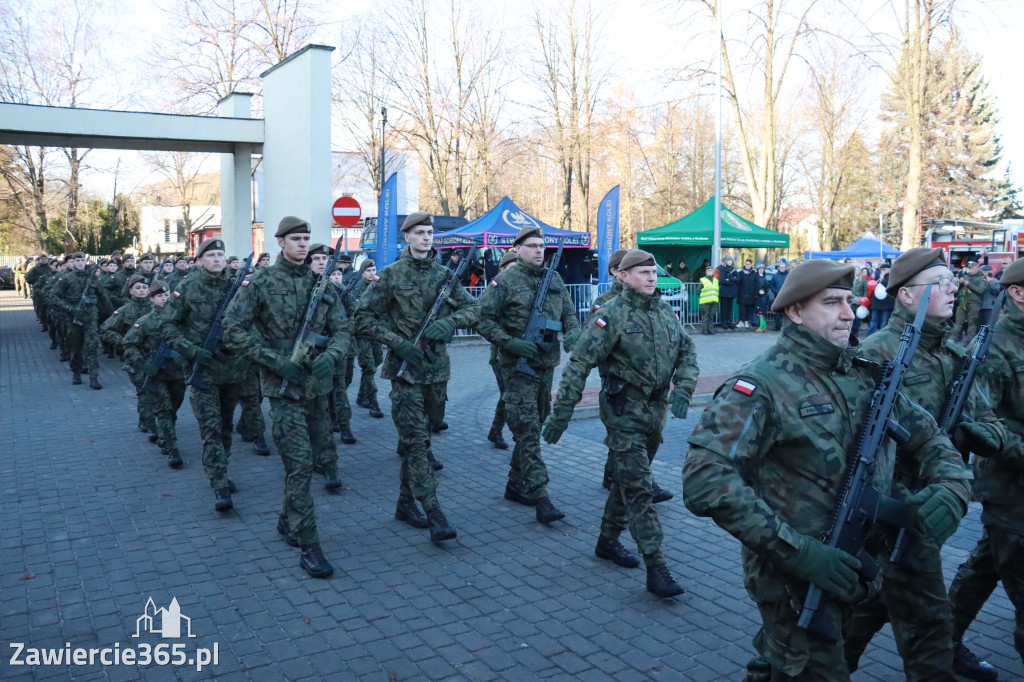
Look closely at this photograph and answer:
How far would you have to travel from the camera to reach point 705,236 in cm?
2425

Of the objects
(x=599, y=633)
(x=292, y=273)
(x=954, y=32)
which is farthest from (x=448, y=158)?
(x=599, y=633)

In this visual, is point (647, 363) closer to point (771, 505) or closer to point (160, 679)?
point (771, 505)

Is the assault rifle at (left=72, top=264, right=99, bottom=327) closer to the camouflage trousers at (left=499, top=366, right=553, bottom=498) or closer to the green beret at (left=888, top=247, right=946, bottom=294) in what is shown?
the camouflage trousers at (left=499, top=366, right=553, bottom=498)

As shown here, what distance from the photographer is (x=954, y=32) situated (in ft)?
82.7

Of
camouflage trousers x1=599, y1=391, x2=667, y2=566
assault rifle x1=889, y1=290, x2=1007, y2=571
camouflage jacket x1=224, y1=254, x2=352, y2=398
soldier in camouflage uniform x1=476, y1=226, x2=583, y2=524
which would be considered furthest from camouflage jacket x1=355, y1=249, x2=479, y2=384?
assault rifle x1=889, y1=290, x2=1007, y2=571

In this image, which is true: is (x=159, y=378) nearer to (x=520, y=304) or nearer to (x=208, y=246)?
(x=208, y=246)

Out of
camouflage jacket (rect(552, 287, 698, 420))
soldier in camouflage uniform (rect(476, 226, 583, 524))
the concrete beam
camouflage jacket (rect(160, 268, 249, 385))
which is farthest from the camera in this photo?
the concrete beam

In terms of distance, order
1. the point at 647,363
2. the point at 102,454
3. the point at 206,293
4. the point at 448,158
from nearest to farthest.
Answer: the point at 647,363 → the point at 206,293 → the point at 102,454 → the point at 448,158

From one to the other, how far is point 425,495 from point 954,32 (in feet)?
84.7

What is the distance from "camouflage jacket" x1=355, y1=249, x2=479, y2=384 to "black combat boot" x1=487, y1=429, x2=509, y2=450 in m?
2.74

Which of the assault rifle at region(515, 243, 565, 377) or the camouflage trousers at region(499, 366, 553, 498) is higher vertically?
the assault rifle at region(515, 243, 565, 377)

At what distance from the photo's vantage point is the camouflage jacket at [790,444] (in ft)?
8.96

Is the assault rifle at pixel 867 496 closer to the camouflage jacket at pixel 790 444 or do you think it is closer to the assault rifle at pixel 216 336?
the camouflage jacket at pixel 790 444

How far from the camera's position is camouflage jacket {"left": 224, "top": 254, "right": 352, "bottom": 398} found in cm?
579
